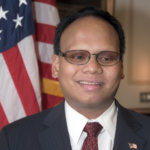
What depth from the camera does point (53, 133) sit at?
1.25 m

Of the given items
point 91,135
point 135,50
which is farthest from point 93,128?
point 135,50

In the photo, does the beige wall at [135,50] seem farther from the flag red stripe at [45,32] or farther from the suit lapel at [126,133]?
the suit lapel at [126,133]

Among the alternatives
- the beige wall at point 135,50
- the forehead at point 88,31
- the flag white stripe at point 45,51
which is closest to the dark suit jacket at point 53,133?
the forehead at point 88,31

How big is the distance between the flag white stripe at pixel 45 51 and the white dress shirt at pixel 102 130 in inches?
37.4

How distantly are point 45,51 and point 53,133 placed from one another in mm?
1014

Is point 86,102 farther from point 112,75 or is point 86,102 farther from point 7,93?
point 7,93

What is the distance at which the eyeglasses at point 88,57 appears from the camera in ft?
3.68

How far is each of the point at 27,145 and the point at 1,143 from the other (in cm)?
13

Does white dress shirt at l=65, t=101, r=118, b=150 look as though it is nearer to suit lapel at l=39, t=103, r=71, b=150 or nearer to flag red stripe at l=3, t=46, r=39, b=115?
suit lapel at l=39, t=103, r=71, b=150

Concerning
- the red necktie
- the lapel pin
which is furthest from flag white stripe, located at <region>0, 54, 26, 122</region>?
the lapel pin

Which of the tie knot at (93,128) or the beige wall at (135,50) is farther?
the beige wall at (135,50)

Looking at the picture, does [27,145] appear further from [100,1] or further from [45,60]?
[100,1]

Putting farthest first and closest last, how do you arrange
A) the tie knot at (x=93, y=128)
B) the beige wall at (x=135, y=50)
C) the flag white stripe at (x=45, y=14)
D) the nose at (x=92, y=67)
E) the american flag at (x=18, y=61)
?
1. the beige wall at (x=135, y=50)
2. the flag white stripe at (x=45, y=14)
3. the american flag at (x=18, y=61)
4. the tie knot at (x=93, y=128)
5. the nose at (x=92, y=67)

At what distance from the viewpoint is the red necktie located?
1177 millimetres
